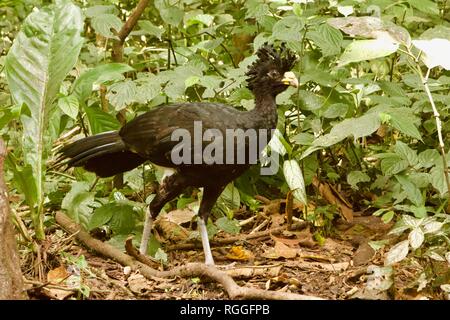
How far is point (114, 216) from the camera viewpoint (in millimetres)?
5430

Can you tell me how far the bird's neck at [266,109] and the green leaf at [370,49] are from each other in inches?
37.0

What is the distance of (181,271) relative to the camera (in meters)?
4.66

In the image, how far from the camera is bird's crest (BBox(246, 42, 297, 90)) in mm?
5328

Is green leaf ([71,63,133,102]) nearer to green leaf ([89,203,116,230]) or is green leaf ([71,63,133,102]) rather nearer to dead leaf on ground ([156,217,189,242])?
green leaf ([89,203,116,230])

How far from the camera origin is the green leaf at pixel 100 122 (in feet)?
18.8

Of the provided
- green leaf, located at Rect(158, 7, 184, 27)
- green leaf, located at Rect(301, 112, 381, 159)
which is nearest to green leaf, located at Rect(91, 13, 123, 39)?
green leaf, located at Rect(158, 7, 184, 27)

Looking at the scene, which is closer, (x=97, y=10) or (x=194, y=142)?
(x=194, y=142)

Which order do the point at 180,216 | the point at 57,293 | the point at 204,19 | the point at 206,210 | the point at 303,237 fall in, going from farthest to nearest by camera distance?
1. the point at 204,19
2. the point at 180,216
3. the point at 303,237
4. the point at 206,210
5. the point at 57,293

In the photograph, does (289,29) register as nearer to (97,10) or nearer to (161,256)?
(97,10)

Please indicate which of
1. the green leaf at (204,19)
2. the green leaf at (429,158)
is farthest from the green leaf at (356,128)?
the green leaf at (204,19)

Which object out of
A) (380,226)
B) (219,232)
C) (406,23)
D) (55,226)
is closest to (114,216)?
(55,226)

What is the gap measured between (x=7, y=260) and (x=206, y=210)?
6.07 ft

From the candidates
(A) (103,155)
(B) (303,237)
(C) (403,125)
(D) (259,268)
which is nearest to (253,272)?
(D) (259,268)
